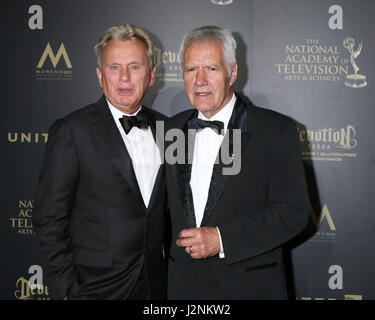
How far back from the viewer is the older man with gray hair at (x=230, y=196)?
187 centimetres

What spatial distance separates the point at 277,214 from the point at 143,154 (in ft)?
Answer: 2.65

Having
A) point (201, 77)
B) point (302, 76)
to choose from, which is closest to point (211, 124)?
point (201, 77)

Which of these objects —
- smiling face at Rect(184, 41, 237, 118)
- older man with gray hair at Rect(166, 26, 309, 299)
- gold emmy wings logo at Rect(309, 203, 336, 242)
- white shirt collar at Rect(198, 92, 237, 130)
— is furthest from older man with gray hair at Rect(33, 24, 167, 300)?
gold emmy wings logo at Rect(309, 203, 336, 242)

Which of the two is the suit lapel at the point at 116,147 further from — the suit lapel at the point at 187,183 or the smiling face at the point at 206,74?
the smiling face at the point at 206,74

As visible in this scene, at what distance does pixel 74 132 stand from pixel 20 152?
1534 mm

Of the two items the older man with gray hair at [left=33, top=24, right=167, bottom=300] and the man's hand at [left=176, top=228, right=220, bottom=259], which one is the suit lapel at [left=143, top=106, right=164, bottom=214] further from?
the man's hand at [left=176, top=228, right=220, bottom=259]

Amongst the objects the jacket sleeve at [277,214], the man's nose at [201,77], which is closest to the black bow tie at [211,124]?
the man's nose at [201,77]

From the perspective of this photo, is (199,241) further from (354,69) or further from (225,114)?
(354,69)

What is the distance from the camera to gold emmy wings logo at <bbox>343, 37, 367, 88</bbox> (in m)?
3.09

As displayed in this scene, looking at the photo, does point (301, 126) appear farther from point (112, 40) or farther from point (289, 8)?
point (112, 40)

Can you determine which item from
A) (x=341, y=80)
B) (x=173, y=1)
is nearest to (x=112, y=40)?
(x=173, y=1)

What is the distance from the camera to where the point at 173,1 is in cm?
316

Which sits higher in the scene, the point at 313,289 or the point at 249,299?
the point at 249,299

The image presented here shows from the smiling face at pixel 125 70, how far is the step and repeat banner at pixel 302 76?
1057mm
